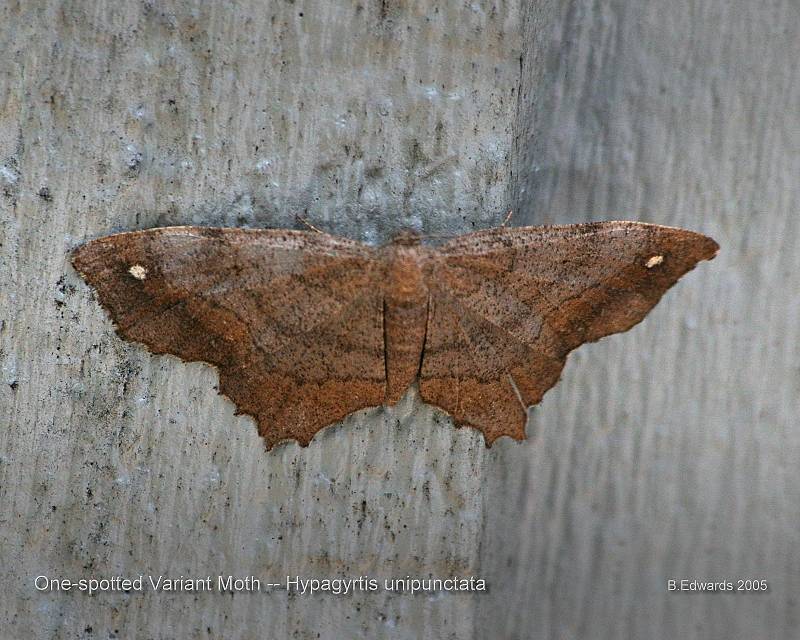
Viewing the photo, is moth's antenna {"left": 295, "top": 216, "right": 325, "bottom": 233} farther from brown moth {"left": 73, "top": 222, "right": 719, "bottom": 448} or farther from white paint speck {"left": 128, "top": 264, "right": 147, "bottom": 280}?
white paint speck {"left": 128, "top": 264, "right": 147, "bottom": 280}

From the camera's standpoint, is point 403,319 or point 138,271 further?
point 403,319

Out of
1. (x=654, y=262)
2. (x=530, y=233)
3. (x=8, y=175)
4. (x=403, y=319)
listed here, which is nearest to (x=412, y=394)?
(x=403, y=319)

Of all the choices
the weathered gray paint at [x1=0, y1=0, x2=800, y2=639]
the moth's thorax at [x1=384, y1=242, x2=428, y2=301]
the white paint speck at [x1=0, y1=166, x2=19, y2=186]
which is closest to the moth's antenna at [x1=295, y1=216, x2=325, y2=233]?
the weathered gray paint at [x1=0, y1=0, x2=800, y2=639]

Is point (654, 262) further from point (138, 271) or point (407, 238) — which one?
point (138, 271)

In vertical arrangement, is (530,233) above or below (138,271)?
above

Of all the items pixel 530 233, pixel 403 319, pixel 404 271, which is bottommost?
pixel 403 319

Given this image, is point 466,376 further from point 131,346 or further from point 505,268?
point 131,346

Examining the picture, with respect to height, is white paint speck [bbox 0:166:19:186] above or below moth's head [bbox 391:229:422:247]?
above
